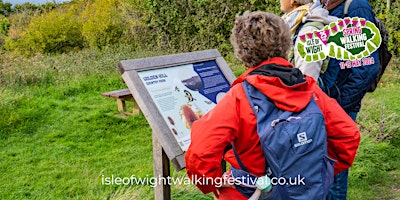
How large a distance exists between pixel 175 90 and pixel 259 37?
42.1 inches

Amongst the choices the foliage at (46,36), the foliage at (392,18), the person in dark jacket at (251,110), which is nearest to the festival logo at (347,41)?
the person in dark jacket at (251,110)

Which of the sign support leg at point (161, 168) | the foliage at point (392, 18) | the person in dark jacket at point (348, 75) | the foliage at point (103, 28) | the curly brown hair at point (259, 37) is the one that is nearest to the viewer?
the curly brown hair at point (259, 37)

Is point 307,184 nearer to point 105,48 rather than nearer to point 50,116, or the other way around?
point 50,116

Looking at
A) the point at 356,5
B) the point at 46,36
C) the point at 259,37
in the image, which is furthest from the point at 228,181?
the point at 46,36

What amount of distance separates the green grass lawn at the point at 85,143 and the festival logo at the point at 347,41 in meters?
1.77

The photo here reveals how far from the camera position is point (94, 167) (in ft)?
19.4

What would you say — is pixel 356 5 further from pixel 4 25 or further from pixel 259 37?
pixel 4 25

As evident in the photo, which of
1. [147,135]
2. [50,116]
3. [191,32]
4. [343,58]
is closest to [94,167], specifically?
[147,135]

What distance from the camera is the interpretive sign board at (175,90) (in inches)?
121

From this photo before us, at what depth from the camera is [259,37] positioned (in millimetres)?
2383

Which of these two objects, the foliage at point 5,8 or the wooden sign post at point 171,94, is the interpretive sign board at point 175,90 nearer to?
the wooden sign post at point 171,94

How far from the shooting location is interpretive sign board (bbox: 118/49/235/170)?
3062mm

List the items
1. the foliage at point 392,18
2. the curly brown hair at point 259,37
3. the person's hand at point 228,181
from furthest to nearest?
1. the foliage at point 392,18
2. the person's hand at point 228,181
3. the curly brown hair at point 259,37

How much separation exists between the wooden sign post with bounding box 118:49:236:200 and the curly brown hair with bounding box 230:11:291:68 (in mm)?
839
